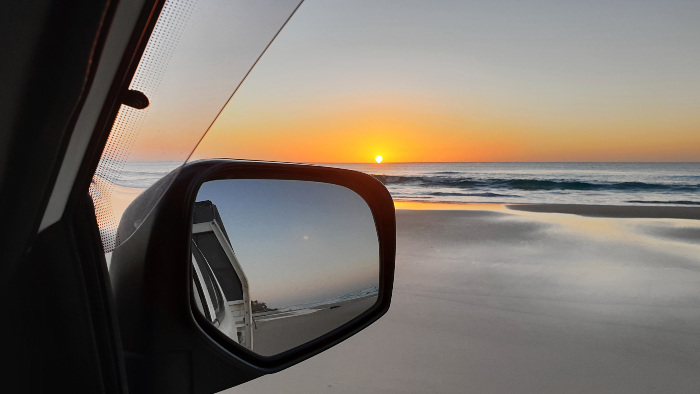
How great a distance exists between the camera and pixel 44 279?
0.65 meters

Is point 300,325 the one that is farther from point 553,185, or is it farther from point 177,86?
point 553,185

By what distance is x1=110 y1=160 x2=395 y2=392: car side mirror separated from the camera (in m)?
0.81

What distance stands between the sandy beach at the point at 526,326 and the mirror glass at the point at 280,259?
209 centimetres

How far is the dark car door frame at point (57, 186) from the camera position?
54 centimetres

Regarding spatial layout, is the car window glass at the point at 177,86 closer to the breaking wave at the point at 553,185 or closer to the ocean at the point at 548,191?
the ocean at the point at 548,191

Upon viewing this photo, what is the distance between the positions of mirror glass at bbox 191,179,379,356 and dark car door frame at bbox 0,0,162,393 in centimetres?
29

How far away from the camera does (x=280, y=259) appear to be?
1498mm

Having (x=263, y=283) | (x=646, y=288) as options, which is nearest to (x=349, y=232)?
(x=263, y=283)

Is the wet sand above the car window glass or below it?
below

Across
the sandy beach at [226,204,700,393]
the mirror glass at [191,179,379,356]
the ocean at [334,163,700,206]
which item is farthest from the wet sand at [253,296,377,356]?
the ocean at [334,163,700,206]

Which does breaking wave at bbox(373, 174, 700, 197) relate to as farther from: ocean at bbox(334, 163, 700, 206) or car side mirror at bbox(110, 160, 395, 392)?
car side mirror at bbox(110, 160, 395, 392)

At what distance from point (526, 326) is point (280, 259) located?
4192mm

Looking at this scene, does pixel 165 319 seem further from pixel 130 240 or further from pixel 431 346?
pixel 431 346

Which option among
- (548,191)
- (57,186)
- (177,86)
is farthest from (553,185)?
(57,186)
